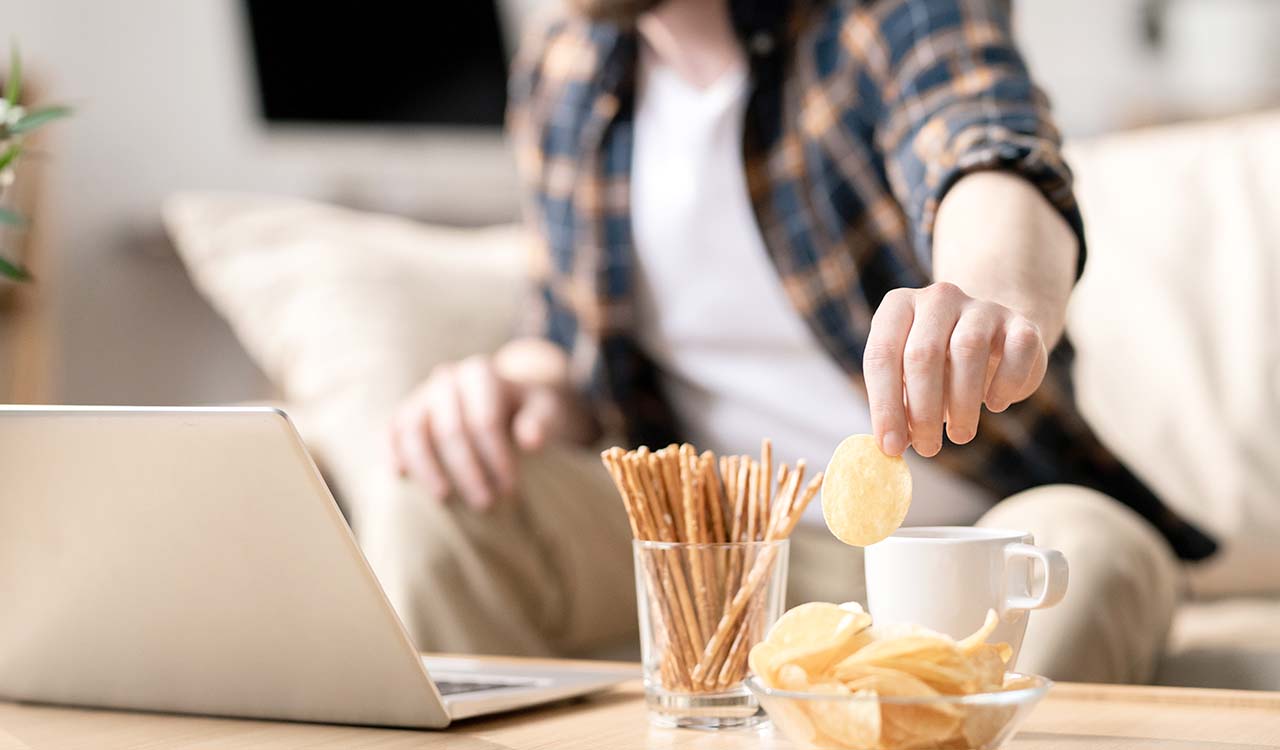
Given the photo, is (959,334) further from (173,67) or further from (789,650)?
(173,67)

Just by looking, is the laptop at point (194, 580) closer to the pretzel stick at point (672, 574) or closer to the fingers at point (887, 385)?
the pretzel stick at point (672, 574)

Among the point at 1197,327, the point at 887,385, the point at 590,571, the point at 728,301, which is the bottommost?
the point at 590,571

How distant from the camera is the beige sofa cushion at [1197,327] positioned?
1.42 m

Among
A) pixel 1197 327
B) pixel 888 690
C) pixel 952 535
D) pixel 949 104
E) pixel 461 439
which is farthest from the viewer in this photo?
pixel 1197 327

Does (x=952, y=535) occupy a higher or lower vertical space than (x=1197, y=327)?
higher

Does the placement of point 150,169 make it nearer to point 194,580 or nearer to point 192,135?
point 192,135

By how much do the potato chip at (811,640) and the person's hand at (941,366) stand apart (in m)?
0.07

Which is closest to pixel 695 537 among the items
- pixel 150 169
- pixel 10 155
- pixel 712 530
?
pixel 712 530

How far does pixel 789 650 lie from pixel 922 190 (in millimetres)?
548

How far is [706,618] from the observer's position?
632 mm

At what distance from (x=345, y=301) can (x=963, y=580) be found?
1113mm

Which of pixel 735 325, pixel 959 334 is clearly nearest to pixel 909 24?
pixel 735 325

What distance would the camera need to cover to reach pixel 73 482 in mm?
638

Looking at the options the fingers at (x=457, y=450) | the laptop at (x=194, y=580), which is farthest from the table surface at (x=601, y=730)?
the fingers at (x=457, y=450)
